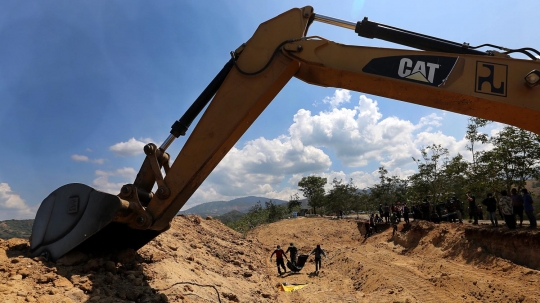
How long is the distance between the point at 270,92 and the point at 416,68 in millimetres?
2005

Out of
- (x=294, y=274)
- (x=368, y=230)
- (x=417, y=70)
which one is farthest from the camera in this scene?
(x=368, y=230)

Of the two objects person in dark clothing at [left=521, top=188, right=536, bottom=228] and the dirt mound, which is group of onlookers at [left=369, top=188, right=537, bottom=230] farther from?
the dirt mound

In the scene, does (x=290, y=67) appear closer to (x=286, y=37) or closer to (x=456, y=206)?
(x=286, y=37)

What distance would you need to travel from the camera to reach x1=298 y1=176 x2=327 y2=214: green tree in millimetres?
52281

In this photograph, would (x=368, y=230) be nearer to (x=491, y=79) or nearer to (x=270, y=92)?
(x=270, y=92)

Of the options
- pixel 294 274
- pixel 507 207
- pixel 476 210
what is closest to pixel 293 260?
pixel 294 274

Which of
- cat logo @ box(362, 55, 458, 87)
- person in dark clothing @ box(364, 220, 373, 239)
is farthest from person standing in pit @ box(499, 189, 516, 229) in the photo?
person in dark clothing @ box(364, 220, 373, 239)

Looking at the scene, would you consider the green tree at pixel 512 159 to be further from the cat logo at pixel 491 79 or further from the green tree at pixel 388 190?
the green tree at pixel 388 190

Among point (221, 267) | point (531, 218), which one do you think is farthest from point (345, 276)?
point (531, 218)

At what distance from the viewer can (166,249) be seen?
845 centimetres

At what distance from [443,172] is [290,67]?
1993 centimetres

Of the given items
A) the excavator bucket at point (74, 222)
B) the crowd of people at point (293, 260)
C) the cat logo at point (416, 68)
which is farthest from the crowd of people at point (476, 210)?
the excavator bucket at point (74, 222)

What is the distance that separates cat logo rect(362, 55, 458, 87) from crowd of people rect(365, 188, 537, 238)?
909 cm

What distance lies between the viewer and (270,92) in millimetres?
4988
